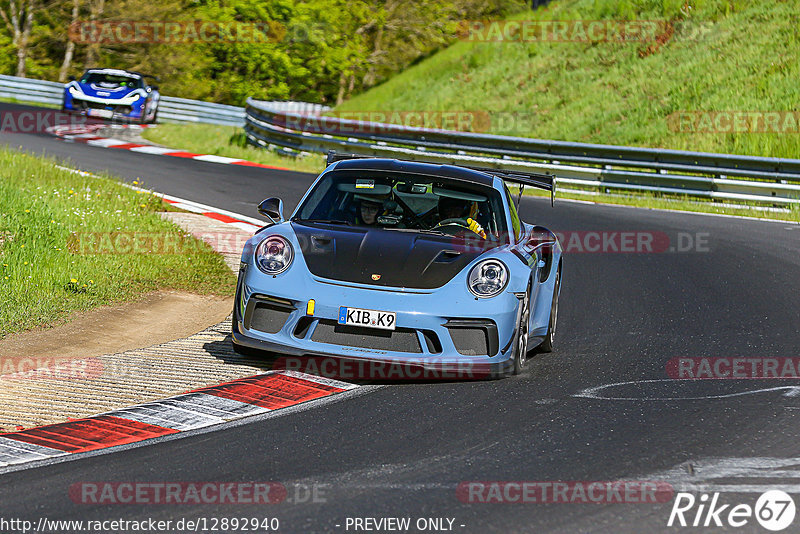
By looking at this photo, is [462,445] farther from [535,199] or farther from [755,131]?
[755,131]

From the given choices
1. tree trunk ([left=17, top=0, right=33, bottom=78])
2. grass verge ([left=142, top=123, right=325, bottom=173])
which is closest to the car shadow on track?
grass verge ([left=142, top=123, right=325, bottom=173])

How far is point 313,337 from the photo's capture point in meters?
6.37

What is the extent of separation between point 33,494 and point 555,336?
485 cm

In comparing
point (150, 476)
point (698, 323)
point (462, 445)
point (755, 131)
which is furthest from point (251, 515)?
point (755, 131)

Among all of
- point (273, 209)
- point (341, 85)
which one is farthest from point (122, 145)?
point (341, 85)

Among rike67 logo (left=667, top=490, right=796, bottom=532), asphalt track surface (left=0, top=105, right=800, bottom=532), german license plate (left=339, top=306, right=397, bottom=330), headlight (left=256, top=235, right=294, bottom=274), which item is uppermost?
headlight (left=256, top=235, right=294, bottom=274)

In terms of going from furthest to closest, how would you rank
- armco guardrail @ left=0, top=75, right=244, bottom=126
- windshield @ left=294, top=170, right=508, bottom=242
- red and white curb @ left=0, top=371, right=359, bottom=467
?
armco guardrail @ left=0, top=75, right=244, bottom=126 → windshield @ left=294, top=170, right=508, bottom=242 → red and white curb @ left=0, top=371, right=359, bottom=467

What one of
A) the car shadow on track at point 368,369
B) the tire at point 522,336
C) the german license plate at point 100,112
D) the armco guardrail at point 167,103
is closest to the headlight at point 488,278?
the tire at point 522,336

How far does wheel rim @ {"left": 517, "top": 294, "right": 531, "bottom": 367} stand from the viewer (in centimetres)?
677

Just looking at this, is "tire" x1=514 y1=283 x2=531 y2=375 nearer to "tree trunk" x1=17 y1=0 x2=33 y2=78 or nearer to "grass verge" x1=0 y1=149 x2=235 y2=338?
"grass verge" x1=0 y1=149 x2=235 y2=338

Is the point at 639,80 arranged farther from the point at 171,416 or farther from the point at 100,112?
the point at 171,416

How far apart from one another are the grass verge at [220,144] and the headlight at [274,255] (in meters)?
14.5

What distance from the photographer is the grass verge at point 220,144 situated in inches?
880

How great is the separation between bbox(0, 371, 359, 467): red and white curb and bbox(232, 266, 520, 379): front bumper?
204 millimetres
